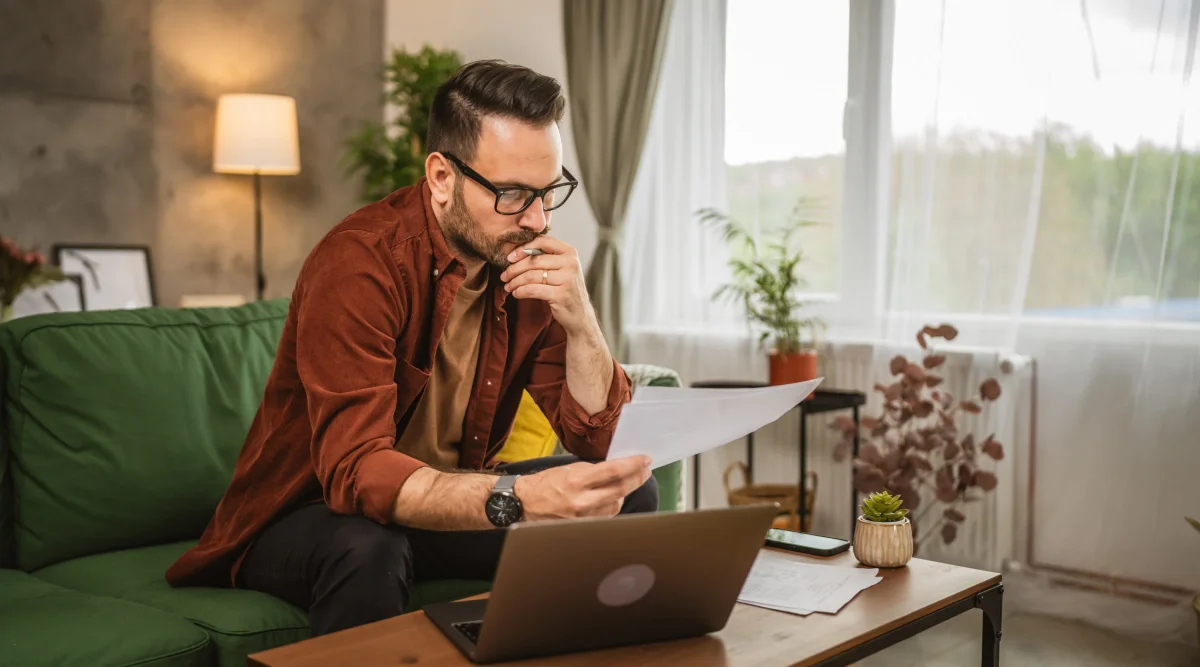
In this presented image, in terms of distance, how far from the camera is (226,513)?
1.61 m

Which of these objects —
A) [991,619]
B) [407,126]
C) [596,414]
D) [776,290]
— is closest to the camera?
[991,619]

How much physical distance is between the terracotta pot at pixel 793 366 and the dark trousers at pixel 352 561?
4.38 feet

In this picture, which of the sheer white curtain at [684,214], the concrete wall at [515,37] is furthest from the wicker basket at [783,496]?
the concrete wall at [515,37]

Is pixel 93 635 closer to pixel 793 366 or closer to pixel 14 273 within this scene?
pixel 14 273

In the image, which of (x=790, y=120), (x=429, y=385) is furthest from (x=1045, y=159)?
(x=429, y=385)

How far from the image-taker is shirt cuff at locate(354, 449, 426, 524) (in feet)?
4.31

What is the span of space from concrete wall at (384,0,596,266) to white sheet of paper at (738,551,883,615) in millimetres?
2645

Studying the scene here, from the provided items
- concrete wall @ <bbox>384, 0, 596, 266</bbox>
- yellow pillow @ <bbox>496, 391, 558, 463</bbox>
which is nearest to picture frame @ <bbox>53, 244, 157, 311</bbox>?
concrete wall @ <bbox>384, 0, 596, 266</bbox>

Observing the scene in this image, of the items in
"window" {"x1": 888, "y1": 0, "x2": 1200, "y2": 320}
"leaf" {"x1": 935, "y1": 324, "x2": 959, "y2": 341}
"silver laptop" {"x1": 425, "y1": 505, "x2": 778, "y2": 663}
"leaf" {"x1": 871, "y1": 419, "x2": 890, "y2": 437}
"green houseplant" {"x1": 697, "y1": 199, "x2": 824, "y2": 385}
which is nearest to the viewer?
"silver laptop" {"x1": 425, "y1": 505, "x2": 778, "y2": 663}

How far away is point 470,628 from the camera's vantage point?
114 cm

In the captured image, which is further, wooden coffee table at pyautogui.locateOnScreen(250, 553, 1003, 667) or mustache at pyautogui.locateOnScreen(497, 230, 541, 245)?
mustache at pyautogui.locateOnScreen(497, 230, 541, 245)

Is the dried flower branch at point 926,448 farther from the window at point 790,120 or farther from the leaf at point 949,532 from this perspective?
the window at point 790,120

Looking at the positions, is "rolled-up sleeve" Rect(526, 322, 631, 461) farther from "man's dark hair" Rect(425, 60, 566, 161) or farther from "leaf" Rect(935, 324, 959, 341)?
"leaf" Rect(935, 324, 959, 341)

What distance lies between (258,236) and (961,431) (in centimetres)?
263
